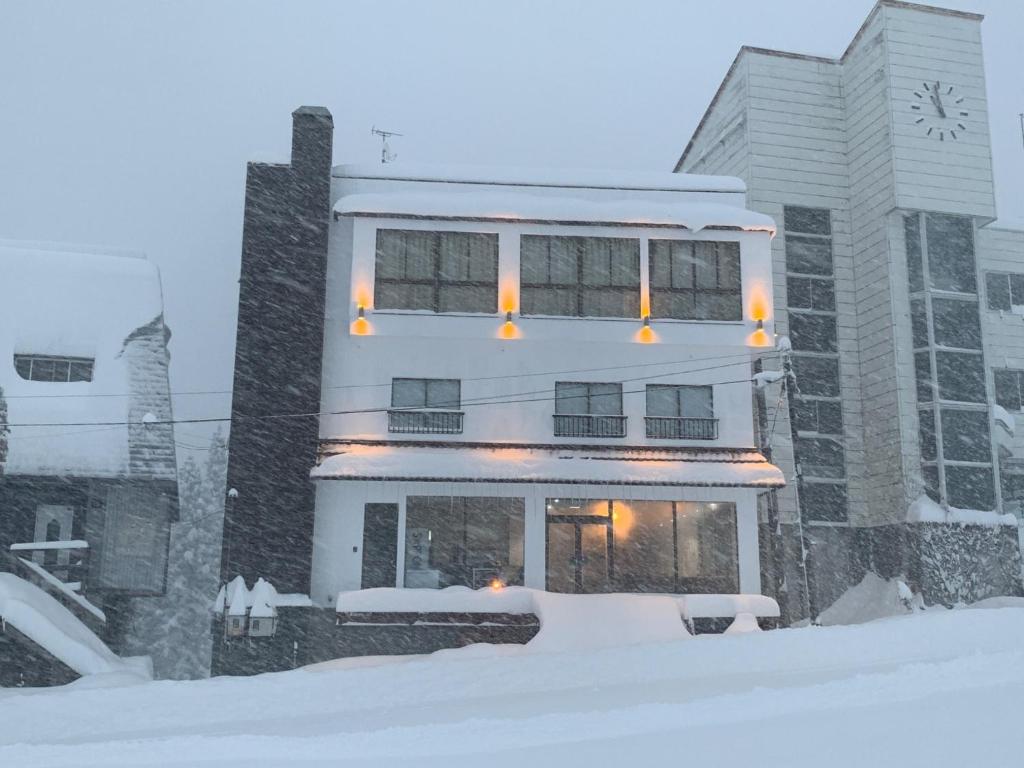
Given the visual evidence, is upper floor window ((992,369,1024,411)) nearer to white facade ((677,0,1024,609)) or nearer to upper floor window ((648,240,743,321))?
white facade ((677,0,1024,609))

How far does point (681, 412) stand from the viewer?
942 inches

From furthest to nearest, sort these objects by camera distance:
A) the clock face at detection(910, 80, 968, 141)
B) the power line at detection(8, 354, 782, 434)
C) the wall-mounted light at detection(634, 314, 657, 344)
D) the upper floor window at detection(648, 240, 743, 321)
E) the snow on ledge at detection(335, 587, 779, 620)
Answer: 1. the clock face at detection(910, 80, 968, 141)
2. the upper floor window at detection(648, 240, 743, 321)
3. the wall-mounted light at detection(634, 314, 657, 344)
4. the power line at detection(8, 354, 782, 434)
5. the snow on ledge at detection(335, 587, 779, 620)

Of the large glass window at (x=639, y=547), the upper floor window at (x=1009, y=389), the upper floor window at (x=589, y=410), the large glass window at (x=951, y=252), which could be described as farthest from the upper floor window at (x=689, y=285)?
the upper floor window at (x=1009, y=389)

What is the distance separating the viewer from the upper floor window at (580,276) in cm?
2406

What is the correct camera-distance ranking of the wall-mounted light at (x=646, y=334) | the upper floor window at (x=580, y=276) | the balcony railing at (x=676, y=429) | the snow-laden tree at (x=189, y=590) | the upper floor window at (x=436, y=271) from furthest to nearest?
the snow-laden tree at (x=189, y=590), the upper floor window at (x=580, y=276), the wall-mounted light at (x=646, y=334), the upper floor window at (x=436, y=271), the balcony railing at (x=676, y=429)

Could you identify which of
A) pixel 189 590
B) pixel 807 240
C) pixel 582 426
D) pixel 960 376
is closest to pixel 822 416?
pixel 960 376

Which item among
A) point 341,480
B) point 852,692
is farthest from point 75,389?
point 852,692

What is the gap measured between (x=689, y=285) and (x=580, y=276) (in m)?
2.71

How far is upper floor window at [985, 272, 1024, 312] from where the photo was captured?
1315 inches

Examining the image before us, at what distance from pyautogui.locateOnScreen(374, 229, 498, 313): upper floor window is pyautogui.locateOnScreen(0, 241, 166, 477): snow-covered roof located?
7230 mm

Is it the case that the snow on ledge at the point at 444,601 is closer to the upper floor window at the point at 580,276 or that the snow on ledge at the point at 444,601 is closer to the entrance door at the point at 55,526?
the upper floor window at the point at 580,276

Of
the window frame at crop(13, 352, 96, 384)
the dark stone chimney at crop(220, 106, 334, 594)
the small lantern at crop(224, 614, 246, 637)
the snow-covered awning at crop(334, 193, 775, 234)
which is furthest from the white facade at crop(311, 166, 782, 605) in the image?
the window frame at crop(13, 352, 96, 384)

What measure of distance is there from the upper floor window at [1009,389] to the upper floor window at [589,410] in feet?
53.3

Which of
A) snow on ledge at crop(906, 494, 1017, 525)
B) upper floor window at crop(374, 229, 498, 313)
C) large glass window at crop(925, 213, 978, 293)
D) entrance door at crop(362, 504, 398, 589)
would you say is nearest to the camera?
entrance door at crop(362, 504, 398, 589)
